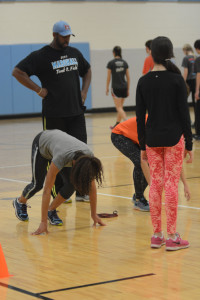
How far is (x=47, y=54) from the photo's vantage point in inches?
260

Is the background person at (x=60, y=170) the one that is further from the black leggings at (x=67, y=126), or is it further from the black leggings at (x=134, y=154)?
the black leggings at (x=134, y=154)

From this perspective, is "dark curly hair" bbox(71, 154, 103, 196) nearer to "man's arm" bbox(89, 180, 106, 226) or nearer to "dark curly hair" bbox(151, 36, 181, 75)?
"man's arm" bbox(89, 180, 106, 226)

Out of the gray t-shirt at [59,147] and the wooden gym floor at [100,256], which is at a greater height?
the gray t-shirt at [59,147]

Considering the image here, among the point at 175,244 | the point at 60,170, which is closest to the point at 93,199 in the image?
the point at 60,170

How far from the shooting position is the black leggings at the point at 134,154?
21.7ft

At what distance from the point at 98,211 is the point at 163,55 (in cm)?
214

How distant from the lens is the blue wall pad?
1898 cm

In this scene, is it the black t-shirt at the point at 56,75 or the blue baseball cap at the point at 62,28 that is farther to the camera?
the black t-shirt at the point at 56,75

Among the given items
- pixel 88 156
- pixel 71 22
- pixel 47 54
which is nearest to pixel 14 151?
pixel 47 54

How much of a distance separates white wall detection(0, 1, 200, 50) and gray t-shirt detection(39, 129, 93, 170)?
13838mm

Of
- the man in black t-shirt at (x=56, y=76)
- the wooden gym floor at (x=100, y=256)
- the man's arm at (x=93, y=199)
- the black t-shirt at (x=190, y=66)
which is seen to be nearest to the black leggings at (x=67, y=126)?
the man in black t-shirt at (x=56, y=76)

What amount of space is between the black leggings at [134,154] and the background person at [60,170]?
85cm

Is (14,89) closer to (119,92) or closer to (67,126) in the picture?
(119,92)

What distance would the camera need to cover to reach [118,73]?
51.3ft
